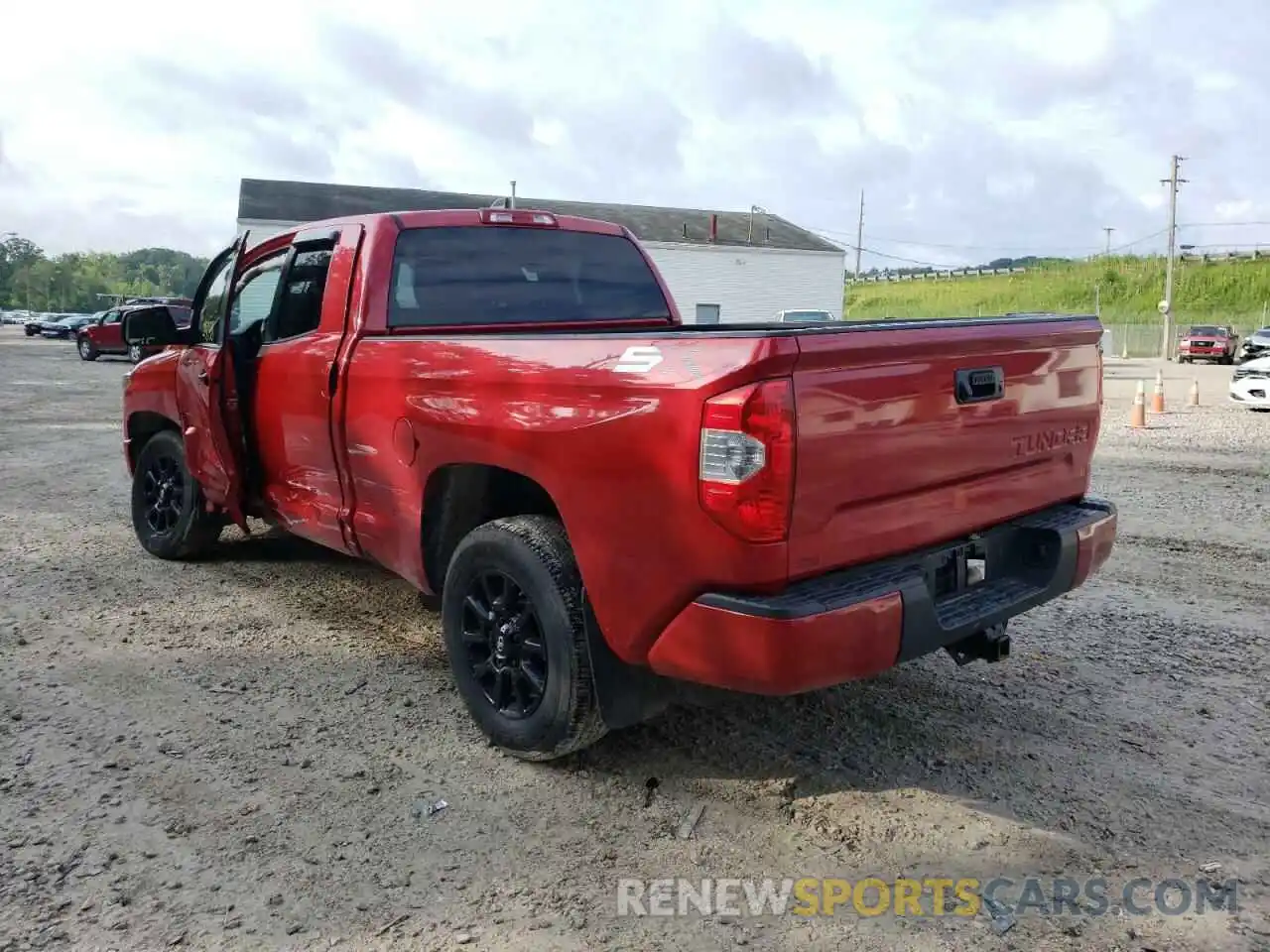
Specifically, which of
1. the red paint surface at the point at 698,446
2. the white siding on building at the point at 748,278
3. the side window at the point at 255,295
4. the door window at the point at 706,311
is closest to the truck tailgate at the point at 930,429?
the red paint surface at the point at 698,446

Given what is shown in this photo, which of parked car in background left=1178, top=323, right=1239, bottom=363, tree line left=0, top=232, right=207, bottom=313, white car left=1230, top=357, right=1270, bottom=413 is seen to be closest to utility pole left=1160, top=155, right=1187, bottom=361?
parked car in background left=1178, top=323, right=1239, bottom=363

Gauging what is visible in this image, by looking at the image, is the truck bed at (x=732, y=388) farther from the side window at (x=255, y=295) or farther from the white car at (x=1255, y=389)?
the white car at (x=1255, y=389)

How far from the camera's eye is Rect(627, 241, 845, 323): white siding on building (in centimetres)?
4088

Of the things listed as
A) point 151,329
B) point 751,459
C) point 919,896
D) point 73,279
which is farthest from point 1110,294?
point 73,279

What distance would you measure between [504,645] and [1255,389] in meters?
15.8

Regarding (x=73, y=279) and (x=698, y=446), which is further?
(x=73, y=279)

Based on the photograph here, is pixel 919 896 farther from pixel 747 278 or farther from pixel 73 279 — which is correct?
pixel 73 279

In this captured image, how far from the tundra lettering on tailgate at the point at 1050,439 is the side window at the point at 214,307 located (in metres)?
4.01

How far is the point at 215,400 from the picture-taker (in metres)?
5.06

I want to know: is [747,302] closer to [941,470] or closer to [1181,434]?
[1181,434]

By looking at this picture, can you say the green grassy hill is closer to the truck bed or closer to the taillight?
the truck bed

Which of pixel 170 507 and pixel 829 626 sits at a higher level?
pixel 829 626

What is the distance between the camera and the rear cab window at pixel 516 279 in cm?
443

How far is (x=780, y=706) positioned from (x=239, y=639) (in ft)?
8.45
